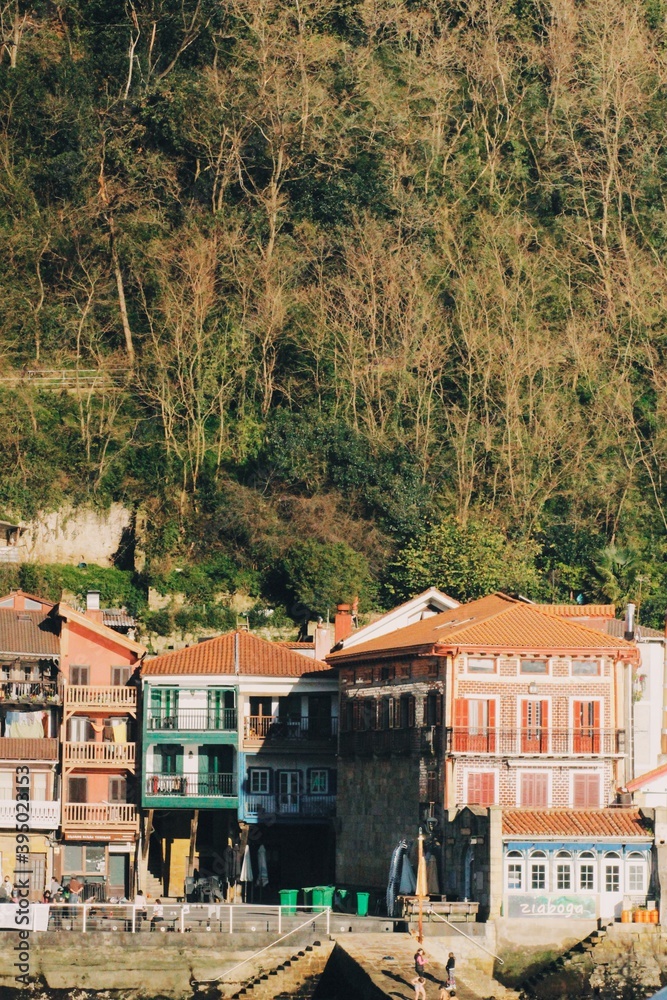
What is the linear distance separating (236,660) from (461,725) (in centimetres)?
1087

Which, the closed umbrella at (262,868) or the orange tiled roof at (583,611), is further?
the orange tiled roof at (583,611)

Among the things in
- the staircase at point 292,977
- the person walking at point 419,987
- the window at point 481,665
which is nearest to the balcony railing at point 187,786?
the window at point 481,665

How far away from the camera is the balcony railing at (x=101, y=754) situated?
242ft

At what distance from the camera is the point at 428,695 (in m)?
68.1

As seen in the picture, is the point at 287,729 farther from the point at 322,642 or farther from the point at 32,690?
the point at 32,690

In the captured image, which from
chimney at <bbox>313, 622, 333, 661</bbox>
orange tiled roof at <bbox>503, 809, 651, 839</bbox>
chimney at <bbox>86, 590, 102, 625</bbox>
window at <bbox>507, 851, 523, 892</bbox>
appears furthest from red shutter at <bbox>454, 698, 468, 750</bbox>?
chimney at <bbox>86, 590, 102, 625</bbox>

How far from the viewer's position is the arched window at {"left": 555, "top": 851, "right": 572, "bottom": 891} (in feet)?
206

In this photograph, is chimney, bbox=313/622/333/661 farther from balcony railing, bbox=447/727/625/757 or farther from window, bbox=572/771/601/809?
window, bbox=572/771/601/809

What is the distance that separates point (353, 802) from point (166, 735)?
21.3ft

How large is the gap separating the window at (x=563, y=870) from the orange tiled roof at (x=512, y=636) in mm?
6877

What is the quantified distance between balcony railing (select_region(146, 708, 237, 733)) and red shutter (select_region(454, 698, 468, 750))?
978 cm

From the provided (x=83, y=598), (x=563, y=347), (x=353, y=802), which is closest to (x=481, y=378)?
(x=563, y=347)

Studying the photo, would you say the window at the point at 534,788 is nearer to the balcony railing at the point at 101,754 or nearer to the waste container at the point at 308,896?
the waste container at the point at 308,896

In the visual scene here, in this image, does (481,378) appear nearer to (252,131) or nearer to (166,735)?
(252,131)
